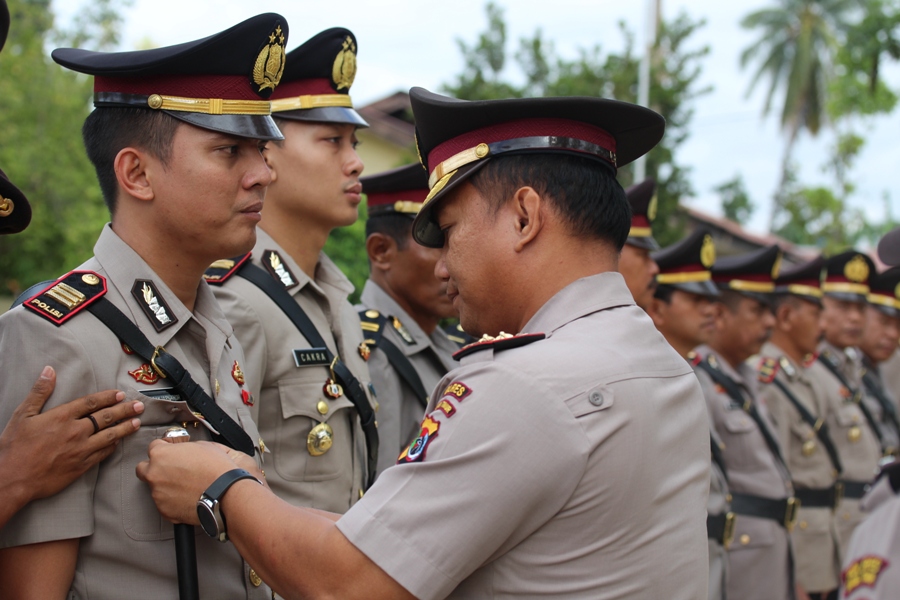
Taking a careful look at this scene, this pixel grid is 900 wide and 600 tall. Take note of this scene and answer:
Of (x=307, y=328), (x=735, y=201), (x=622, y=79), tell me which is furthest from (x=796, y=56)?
(x=307, y=328)

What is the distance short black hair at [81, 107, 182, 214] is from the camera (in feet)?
8.15

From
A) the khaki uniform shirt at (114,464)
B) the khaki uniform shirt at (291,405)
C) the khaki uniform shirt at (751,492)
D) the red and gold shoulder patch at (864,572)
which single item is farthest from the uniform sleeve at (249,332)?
the khaki uniform shirt at (751,492)

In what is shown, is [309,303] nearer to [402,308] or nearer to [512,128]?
[402,308]

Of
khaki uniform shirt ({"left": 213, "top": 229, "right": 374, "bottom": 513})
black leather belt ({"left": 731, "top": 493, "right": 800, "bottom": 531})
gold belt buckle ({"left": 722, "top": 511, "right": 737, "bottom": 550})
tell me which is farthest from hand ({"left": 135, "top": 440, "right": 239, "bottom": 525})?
black leather belt ({"left": 731, "top": 493, "right": 800, "bottom": 531})

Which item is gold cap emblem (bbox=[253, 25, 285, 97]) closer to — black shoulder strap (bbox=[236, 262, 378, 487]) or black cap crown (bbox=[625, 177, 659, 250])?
black shoulder strap (bbox=[236, 262, 378, 487])

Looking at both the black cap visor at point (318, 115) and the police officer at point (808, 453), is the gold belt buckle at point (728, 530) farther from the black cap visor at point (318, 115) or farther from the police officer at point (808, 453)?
the black cap visor at point (318, 115)

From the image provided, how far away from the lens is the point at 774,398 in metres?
6.77

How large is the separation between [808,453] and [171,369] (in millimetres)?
5745

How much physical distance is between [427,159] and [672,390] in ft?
3.19

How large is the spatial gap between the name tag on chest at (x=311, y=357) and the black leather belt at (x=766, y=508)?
346 centimetres

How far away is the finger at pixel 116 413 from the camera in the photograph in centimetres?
216

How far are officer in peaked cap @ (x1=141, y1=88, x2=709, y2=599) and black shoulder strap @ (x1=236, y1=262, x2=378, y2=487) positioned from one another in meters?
1.09

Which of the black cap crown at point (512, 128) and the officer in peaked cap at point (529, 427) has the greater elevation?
the black cap crown at point (512, 128)

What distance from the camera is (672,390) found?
7.02ft
